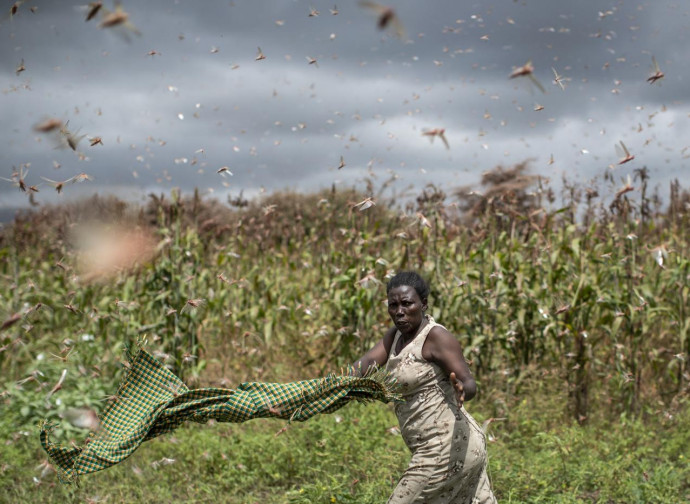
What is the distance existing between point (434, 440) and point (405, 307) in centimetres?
63

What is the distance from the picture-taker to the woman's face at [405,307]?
3.18m

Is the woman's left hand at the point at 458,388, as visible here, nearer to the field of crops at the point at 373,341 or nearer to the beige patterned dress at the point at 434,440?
the beige patterned dress at the point at 434,440

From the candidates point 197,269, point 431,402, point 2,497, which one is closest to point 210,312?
point 197,269

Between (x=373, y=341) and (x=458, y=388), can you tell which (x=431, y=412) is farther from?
(x=373, y=341)

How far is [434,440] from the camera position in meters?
3.17

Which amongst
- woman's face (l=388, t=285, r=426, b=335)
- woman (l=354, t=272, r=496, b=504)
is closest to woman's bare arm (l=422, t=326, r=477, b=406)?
woman (l=354, t=272, r=496, b=504)

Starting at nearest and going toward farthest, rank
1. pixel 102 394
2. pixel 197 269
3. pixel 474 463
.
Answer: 1. pixel 474 463
2. pixel 102 394
3. pixel 197 269

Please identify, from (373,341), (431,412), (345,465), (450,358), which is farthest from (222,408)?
(373,341)

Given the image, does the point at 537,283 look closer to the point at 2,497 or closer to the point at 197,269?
the point at 197,269

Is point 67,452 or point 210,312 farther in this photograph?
point 210,312

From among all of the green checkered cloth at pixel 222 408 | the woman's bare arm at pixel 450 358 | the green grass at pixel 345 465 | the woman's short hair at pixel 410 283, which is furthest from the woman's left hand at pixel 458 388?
the green grass at pixel 345 465

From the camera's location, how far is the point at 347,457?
4.90 m

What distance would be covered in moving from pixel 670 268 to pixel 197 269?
457 cm

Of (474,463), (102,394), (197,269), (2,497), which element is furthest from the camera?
(197,269)
